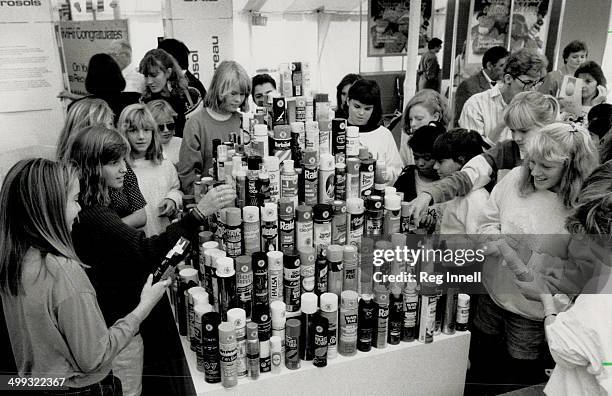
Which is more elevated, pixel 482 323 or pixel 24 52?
pixel 24 52

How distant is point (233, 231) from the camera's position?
178 centimetres

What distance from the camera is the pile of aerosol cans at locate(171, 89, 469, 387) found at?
173 cm

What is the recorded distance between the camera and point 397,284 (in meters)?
1.92

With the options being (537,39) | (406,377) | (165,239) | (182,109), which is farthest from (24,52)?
(537,39)

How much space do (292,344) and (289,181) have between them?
0.60m

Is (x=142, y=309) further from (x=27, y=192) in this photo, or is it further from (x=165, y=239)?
(x=27, y=192)

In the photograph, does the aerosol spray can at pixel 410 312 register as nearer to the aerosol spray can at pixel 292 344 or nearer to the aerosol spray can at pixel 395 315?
the aerosol spray can at pixel 395 315

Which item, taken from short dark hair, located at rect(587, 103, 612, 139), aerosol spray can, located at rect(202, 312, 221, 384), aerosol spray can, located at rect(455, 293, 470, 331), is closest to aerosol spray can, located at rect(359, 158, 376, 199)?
aerosol spray can, located at rect(455, 293, 470, 331)

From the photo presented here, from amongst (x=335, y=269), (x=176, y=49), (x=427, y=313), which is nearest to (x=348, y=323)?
(x=335, y=269)

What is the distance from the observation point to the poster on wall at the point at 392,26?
6.24 m

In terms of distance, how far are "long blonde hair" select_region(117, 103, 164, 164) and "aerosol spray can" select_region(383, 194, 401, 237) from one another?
1.42m

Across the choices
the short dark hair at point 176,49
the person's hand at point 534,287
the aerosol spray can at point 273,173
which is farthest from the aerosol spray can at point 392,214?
the short dark hair at point 176,49

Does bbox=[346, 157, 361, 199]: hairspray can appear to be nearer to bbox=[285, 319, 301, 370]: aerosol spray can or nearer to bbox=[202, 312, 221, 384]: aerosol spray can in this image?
bbox=[285, 319, 301, 370]: aerosol spray can

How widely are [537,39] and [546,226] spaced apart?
15.4 ft
